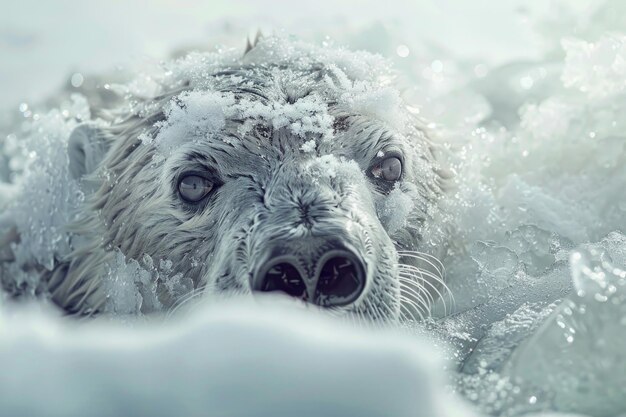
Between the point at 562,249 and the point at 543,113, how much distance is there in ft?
4.59

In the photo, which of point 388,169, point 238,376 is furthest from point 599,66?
point 238,376

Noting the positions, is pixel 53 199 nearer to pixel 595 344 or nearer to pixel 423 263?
pixel 423 263

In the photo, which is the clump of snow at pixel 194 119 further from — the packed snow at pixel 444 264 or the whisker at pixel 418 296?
the whisker at pixel 418 296

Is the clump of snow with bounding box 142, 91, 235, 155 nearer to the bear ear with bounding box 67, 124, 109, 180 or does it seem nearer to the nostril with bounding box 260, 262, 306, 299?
→ the bear ear with bounding box 67, 124, 109, 180

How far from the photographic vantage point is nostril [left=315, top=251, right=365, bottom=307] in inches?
98.0

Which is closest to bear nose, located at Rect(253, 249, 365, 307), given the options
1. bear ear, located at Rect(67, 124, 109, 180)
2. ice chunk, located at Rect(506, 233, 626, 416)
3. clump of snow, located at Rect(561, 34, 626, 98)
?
ice chunk, located at Rect(506, 233, 626, 416)

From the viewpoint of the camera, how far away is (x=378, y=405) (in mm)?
1567

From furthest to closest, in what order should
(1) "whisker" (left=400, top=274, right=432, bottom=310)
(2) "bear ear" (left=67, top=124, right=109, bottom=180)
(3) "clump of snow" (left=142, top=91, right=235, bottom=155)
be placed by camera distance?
(2) "bear ear" (left=67, top=124, right=109, bottom=180), (3) "clump of snow" (left=142, top=91, right=235, bottom=155), (1) "whisker" (left=400, top=274, right=432, bottom=310)

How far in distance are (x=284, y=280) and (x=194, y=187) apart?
3.29 feet

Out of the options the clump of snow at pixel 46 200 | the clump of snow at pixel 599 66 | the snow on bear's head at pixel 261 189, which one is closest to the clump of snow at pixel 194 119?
the snow on bear's head at pixel 261 189

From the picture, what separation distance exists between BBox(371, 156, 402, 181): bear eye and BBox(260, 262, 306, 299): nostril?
1019 millimetres

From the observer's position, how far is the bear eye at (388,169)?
344cm

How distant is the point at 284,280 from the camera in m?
2.53

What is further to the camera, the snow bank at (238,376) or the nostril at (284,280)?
the nostril at (284,280)
